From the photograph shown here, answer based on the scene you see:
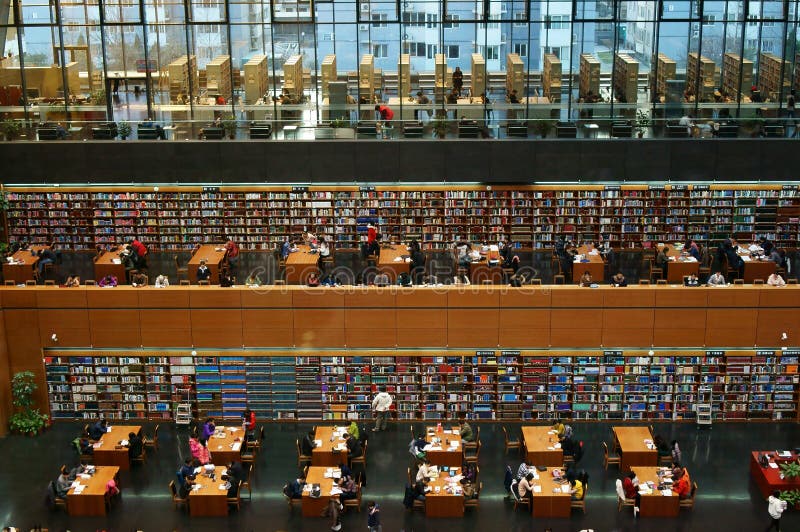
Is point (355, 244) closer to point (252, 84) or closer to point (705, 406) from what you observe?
point (252, 84)

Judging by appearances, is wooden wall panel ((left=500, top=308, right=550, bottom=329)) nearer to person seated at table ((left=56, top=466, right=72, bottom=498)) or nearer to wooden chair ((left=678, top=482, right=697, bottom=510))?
wooden chair ((left=678, top=482, right=697, bottom=510))

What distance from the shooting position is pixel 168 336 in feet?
66.0

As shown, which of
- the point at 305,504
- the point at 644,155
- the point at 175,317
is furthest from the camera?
the point at 644,155

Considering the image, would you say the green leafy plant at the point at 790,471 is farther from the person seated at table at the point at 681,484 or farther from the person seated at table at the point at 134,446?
the person seated at table at the point at 134,446

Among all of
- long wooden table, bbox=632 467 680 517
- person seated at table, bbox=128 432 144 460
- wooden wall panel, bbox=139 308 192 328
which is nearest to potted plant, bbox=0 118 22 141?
wooden wall panel, bbox=139 308 192 328

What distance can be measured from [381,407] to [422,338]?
156 centimetres

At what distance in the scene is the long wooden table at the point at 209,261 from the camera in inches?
853

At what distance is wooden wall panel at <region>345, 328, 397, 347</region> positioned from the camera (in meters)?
20.0

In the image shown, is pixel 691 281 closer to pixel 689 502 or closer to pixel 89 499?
pixel 689 502

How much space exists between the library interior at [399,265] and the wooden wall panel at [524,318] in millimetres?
48

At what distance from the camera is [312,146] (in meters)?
22.9

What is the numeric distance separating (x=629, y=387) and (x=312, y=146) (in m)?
8.66

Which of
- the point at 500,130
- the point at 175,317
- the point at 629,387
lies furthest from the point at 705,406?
the point at 175,317

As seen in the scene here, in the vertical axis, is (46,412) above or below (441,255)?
below
